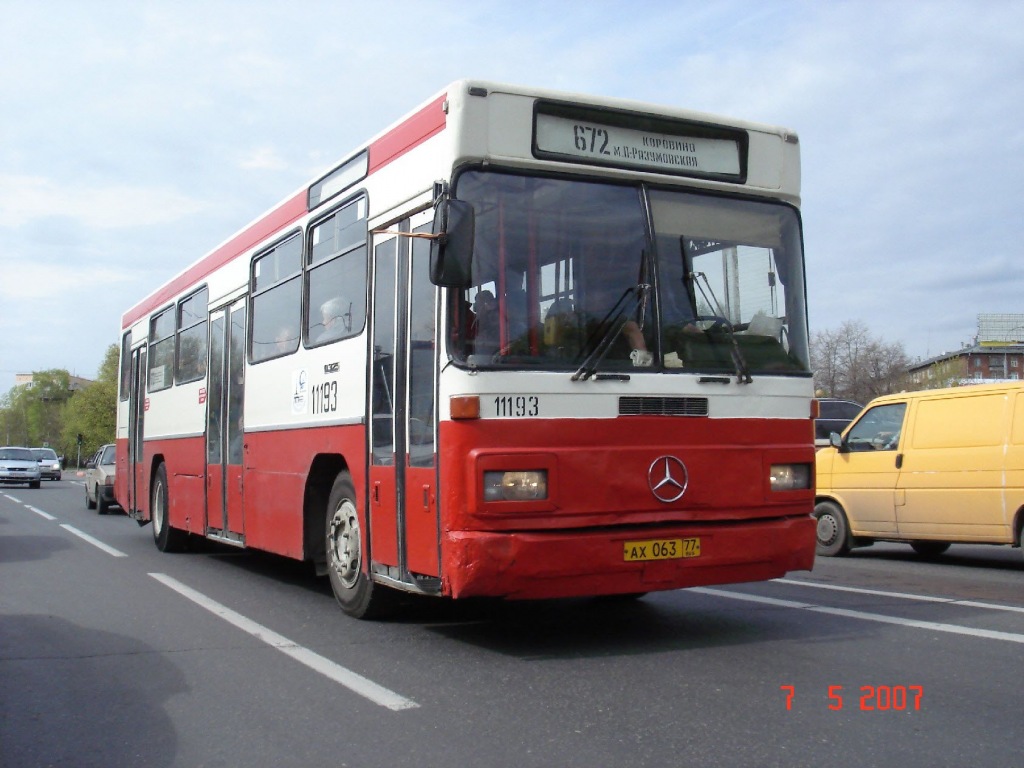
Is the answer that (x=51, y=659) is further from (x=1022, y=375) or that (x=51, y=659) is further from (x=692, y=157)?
(x=1022, y=375)

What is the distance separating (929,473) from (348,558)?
280 inches

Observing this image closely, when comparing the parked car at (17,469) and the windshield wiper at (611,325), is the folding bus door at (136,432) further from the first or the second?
the parked car at (17,469)

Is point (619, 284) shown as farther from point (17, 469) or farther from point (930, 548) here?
point (17, 469)

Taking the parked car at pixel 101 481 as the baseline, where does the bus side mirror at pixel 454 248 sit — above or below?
above

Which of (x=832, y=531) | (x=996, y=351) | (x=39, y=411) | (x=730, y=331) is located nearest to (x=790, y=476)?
(x=730, y=331)

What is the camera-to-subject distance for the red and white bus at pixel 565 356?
6.56 m

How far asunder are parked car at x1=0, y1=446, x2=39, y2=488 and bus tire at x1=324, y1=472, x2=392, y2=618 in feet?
130

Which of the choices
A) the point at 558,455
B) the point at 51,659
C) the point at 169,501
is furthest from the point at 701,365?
the point at 169,501

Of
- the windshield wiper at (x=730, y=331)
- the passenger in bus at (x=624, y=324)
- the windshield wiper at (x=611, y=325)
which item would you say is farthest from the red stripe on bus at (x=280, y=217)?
the windshield wiper at (x=730, y=331)

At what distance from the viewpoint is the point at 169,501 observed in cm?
1385

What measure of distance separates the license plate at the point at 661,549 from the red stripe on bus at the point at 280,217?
2829 millimetres

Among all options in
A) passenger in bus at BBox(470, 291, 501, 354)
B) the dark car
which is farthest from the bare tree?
passenger in bus at BBox(470, 291, 501, 354)

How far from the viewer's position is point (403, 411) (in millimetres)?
7312
